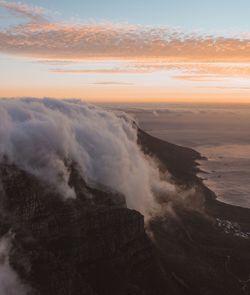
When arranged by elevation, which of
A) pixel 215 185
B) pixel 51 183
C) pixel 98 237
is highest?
pixel 51 183

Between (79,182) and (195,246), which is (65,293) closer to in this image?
(79,182)

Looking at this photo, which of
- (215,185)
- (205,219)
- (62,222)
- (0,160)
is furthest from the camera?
(215,185)

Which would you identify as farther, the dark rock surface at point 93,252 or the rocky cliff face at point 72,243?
the dark rock surface at point 93,252

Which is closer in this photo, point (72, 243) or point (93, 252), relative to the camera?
point (72, 243)

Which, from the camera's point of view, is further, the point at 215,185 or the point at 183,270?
the point at 215,185

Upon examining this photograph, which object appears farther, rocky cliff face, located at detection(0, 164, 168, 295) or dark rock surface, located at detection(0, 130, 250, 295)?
dark rock surface, located at detection(0, 130, 250, 295)

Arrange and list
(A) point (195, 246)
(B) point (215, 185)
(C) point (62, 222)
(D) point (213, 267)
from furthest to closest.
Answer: (B) point (215, 185)
(A) point (195, 246)
(D) point (213, 267)
(C) point (62, 222)

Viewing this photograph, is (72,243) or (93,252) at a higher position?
(72,243)

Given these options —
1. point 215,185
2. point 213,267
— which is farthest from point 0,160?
point 215,185
